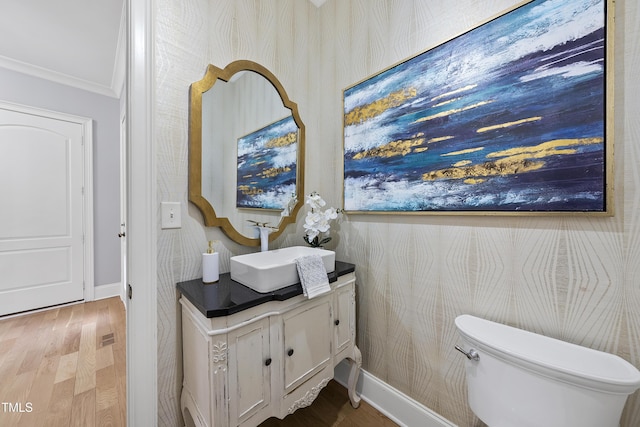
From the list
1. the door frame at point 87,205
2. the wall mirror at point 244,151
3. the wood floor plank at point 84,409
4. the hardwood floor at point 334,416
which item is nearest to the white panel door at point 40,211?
the door frame at point 87,205

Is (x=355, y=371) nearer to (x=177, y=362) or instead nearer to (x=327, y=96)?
(x=177, y=362)

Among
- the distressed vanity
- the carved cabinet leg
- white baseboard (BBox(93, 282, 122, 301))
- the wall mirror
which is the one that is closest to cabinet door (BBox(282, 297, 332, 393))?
the distressed vanity

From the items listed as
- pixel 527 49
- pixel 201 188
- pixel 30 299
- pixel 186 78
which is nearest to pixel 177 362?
pixel 201 188

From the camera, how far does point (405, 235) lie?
1.31 m

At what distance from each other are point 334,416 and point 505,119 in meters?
1.73

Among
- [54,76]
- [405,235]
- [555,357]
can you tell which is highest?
[54,76]

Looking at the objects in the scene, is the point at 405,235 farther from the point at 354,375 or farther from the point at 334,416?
the point at 334,416

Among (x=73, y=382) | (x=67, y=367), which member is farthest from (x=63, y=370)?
(x=73, y=382)

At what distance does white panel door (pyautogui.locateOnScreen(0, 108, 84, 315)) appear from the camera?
99.6 inches

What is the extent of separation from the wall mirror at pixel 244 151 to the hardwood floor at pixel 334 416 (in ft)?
3.31

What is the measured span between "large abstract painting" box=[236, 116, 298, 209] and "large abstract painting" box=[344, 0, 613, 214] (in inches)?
22.2

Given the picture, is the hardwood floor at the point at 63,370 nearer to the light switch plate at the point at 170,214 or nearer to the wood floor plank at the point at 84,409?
the wood floor plank at the point at 84,409

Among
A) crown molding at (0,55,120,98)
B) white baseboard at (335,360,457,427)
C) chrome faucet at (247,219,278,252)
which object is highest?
crown molding at (0,55,120,98)

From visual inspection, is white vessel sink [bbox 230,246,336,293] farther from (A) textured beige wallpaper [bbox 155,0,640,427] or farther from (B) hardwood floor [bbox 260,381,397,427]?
(B) hardwood floor [bbox 260,381,397,427]
